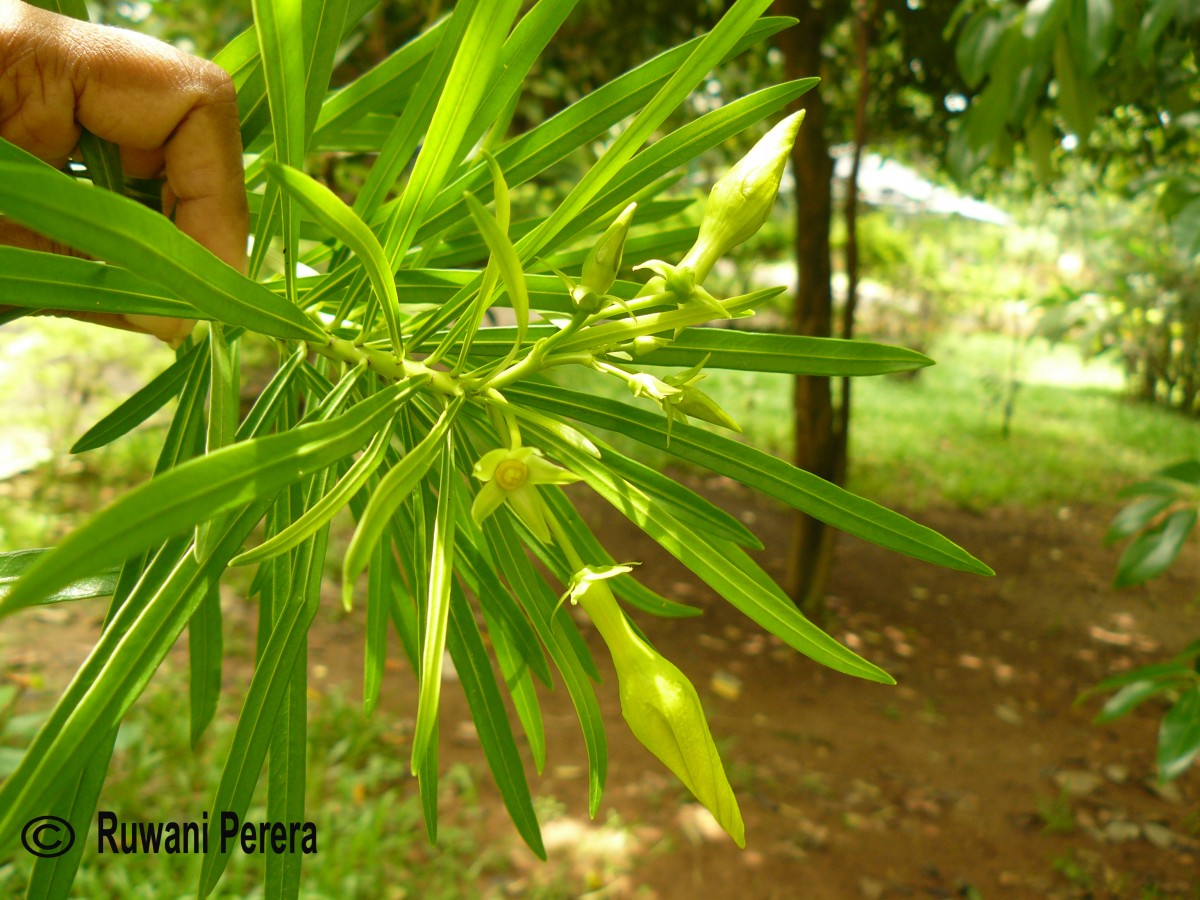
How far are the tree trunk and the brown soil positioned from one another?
0.30 meters

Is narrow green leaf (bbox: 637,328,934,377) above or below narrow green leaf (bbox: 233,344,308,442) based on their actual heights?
above

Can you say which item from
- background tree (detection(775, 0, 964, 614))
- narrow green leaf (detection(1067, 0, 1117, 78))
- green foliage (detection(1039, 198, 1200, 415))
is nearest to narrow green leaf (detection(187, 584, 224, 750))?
narrow green leaf (detection(1067, 0, 1117, 78))

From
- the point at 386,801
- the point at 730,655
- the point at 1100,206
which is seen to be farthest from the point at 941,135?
the point at 1100,206

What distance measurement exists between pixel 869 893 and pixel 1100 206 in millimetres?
9297

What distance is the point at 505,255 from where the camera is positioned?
0.37 m

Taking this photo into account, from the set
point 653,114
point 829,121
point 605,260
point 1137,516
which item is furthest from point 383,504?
point 829,121

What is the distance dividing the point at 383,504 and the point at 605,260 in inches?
6.1

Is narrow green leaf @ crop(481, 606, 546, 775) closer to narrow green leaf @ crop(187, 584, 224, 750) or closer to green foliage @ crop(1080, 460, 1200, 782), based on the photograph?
narrow green leaf @ crop(187, 584, 224, 750)

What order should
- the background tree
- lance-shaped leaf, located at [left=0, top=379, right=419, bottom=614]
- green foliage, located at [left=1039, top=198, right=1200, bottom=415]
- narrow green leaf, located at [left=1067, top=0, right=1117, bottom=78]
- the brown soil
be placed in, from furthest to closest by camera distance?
green foliage, located at [left=1039, top=198, right=1200, bottom=415]
the background tree
the brown soil
narrow green leaf, located at [left=1067, top=0, right=1117, bottom=78]
lance-shaped leaf, located at [left=0, top=379, right=419, bottom=614]

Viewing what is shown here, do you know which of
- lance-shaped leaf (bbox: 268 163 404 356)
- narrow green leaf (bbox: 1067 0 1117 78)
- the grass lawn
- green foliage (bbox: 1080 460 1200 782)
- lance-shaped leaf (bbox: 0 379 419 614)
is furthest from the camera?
the grass lawn

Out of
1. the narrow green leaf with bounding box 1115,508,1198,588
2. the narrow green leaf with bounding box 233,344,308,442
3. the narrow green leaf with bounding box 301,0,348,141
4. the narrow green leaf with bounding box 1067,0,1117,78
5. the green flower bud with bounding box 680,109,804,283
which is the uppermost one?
the narrow green leaf with bounding box 1067,0,1117,78

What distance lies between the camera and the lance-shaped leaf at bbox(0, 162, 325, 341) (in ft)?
0.96

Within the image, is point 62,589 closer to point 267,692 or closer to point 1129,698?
point 267,692

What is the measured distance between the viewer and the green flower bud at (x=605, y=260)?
0.40 meters
